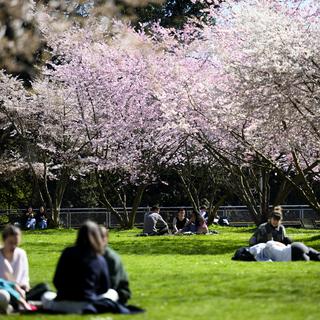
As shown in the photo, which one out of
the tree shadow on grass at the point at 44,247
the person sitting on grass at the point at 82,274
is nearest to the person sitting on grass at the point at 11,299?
the person sitting on grass at the point at 82,274

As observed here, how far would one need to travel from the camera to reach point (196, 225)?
28.4m

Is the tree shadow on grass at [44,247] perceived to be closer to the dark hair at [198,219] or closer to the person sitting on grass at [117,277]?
the dark hair at [198,219]

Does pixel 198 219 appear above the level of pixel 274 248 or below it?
above

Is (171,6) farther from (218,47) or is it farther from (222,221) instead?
(218,47)

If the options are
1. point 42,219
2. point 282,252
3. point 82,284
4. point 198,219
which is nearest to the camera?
point 82,284

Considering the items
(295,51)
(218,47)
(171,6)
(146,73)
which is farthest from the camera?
(171,6)

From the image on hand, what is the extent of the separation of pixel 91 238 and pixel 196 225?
1930cm

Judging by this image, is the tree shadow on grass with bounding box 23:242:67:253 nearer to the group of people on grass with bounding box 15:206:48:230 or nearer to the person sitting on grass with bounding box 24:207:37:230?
the person sitting on grass with bounding box 24:207:37:230

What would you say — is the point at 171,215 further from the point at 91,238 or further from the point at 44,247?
the point at 91,238

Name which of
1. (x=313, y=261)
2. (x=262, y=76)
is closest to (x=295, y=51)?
(x=262, y=76)

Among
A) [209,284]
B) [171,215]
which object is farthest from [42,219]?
[209,284]

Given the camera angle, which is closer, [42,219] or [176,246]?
[176,246]

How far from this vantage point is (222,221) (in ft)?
127

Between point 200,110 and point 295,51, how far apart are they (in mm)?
7230
